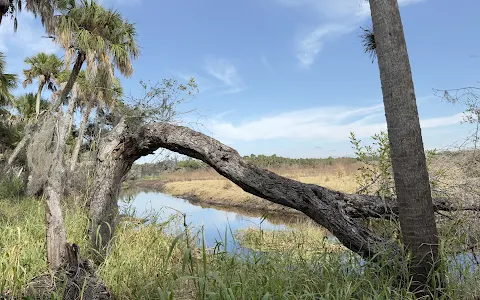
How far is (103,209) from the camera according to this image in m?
4.89

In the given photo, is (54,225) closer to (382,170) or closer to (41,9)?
(382,170)

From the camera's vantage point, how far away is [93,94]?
17.7m

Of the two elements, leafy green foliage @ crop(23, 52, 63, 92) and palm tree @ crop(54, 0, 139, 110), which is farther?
leafy green foliage @ crop(23, 52, 63, 92)

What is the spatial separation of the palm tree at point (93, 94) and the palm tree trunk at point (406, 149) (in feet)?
27.6

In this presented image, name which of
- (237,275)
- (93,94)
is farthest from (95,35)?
(237,275)

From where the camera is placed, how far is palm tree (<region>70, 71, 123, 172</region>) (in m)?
13.2

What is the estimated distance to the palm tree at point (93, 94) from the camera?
13.2 m

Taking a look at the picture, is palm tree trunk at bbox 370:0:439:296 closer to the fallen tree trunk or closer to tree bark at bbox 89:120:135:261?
the fallen tree trunk

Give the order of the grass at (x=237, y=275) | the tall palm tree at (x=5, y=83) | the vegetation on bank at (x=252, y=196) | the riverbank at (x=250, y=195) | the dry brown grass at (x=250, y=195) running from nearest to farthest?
the grass at (x=237, y=275)
the tall palm tree at (x=5, y=83)
the riverbank at (x=250, y=195)
the vegetation on bank at (x=252, y=196)
the dry brown grass at (x=250, y=195)

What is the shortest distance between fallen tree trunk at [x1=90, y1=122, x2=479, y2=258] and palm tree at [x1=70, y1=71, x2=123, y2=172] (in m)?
5.07

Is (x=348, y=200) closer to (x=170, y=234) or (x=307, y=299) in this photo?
(x=307, y=299)

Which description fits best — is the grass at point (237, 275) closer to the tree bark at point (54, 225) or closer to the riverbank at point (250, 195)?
the tree bark at point (54, 225)

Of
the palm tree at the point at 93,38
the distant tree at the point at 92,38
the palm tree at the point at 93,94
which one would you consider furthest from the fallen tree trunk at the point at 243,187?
the palm tree at the point at 93,38

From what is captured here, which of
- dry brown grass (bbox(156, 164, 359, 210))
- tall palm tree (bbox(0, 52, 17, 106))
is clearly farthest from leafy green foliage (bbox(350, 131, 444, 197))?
tall palm tree (bbox(0, 52, 17, 106))
